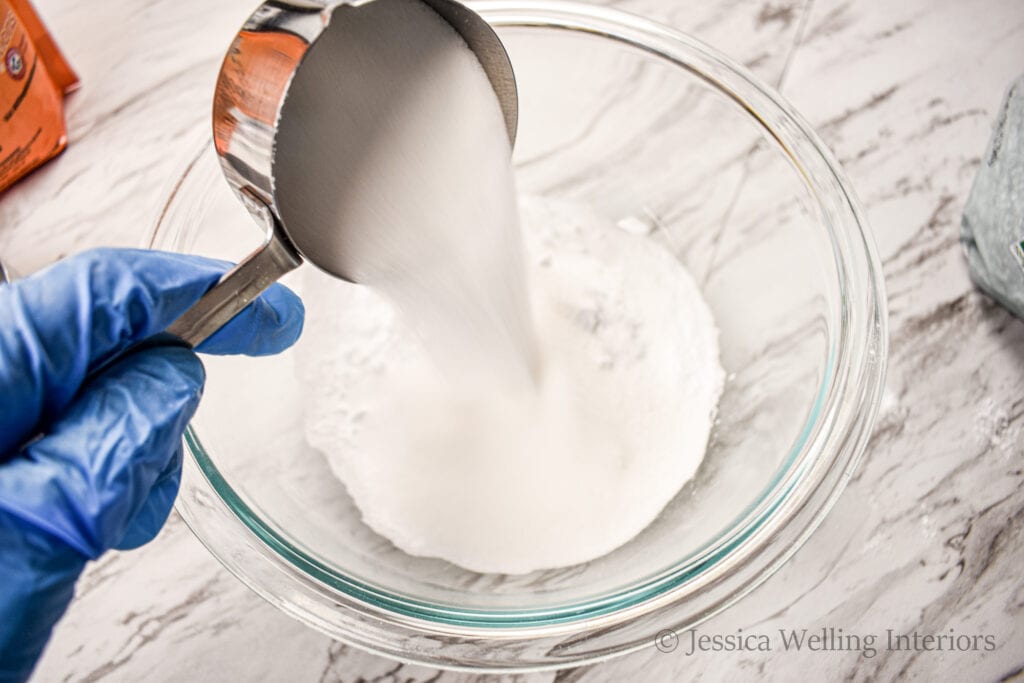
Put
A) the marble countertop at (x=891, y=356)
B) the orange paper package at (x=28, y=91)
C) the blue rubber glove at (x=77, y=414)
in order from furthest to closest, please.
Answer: the orange paper package at (x=28, y=91)
the marble countertop at (x=891, y=356)
the blue rubber glove at (x=77, y=414)

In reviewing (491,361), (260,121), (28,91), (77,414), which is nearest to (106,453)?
(77,414)

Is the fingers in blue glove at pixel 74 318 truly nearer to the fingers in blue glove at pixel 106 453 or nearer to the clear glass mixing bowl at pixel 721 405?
the fingers in blue glove at pixel 106 453

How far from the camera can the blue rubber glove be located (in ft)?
2.19

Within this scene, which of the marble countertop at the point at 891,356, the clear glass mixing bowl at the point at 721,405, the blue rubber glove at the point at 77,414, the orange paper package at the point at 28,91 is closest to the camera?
the blue rubber glove at the point at 77,414

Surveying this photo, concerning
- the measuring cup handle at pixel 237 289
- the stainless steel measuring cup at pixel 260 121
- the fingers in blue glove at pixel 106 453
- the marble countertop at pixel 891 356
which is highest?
the stainless steel measuring cup at pixel 260 121

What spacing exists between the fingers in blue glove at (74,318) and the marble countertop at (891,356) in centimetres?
31

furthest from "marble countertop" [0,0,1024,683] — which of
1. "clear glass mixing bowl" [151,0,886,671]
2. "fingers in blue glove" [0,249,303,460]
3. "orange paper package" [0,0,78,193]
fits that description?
"fingers in blue glove" [0,249,303,460]

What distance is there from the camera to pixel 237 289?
2.46 ft

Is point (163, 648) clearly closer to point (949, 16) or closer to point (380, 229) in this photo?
point (380, 229)

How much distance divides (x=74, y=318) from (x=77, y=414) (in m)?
0.09

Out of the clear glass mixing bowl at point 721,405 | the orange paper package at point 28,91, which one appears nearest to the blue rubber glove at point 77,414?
the clear glass mixing bowl at point 721,405

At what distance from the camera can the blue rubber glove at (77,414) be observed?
667mm

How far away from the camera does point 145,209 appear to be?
1.22 metres

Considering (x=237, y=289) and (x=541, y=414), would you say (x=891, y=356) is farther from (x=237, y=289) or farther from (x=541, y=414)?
(x=237, y=289)
